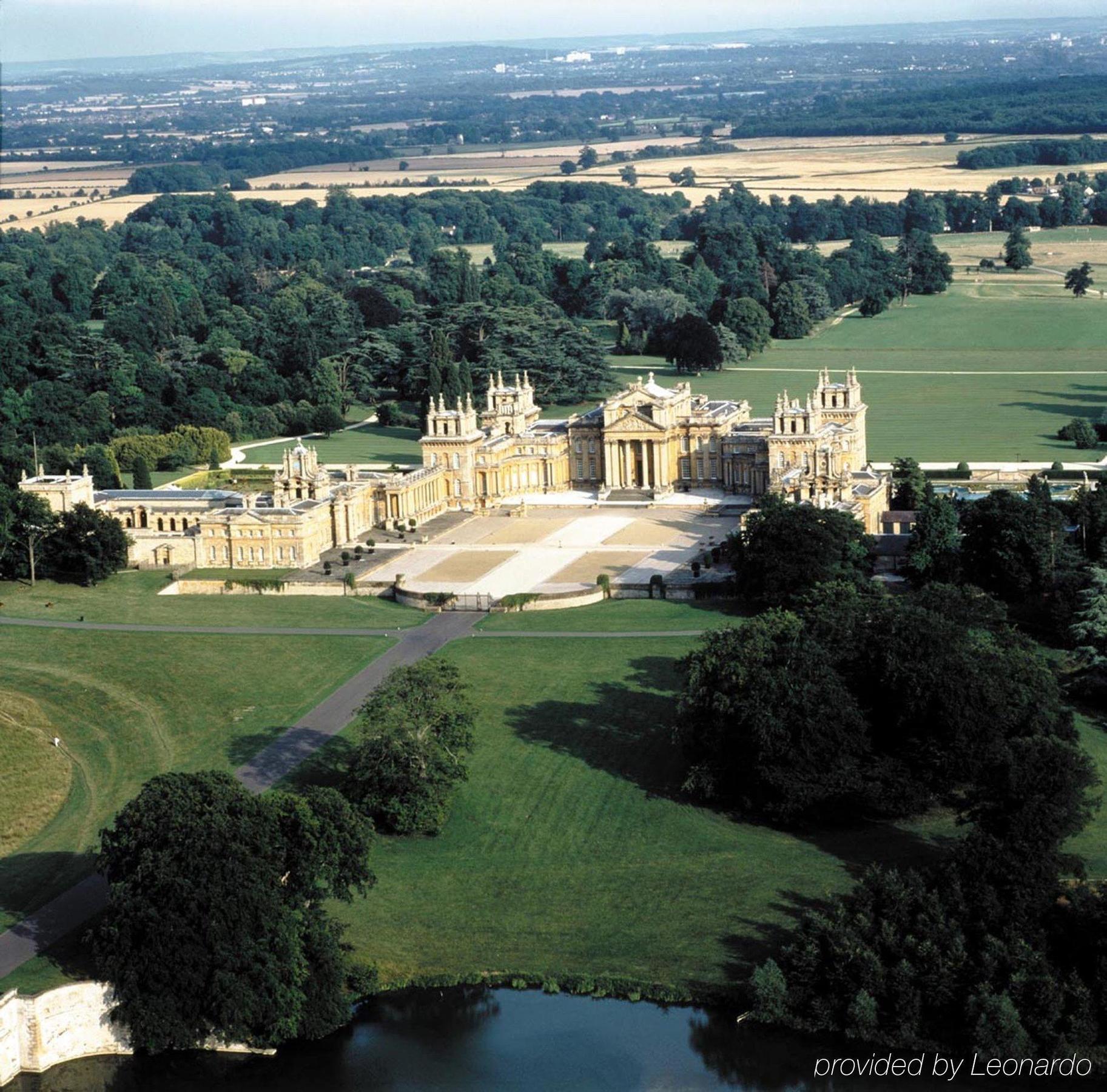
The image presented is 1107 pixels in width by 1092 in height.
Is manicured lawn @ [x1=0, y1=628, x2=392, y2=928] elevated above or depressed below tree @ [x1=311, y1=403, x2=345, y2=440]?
above

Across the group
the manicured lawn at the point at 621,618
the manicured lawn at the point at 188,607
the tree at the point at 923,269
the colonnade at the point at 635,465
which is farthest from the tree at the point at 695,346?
the manicured lawn at the point at 621,618

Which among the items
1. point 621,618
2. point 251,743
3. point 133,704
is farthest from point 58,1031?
point 621,618

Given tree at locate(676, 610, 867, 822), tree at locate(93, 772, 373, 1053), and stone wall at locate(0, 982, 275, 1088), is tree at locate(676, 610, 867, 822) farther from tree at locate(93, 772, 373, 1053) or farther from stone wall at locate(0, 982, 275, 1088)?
stone wall at locate(0, 982, 275, 1088)

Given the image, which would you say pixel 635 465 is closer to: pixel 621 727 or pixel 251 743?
pixel 621 727

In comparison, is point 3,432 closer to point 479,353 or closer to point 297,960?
point 479,353

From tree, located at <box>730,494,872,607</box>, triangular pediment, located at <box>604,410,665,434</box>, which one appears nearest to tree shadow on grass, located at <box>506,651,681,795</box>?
tree, located at <box>730,494,872,607</box>

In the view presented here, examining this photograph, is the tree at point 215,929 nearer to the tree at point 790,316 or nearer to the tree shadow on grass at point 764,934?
the tree shadow on grass at point 764,934
